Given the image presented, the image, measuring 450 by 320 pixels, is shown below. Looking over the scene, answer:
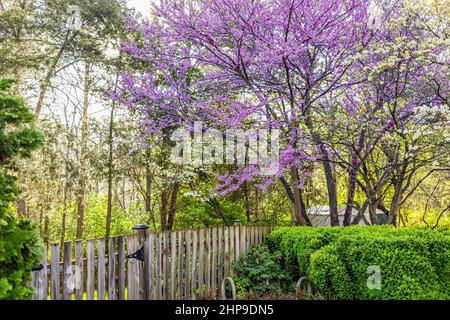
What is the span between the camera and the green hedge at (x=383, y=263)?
10.9ft

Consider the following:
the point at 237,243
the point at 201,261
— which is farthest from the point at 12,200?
the point at 237,243

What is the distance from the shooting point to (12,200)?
7.13 feet

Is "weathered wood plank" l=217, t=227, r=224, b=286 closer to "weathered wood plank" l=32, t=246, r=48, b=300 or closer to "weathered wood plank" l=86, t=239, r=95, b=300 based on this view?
"weathered wood plank" l=86, t=239, r=95, b=300

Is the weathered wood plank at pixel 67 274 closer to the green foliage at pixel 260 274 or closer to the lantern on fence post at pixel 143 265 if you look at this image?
the lantern on fence post at pixel 143 265

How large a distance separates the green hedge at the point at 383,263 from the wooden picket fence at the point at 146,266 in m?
1.04

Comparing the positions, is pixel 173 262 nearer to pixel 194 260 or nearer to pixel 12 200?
pixel 194 260

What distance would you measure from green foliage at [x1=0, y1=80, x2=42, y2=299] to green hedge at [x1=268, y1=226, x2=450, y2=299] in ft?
8.90

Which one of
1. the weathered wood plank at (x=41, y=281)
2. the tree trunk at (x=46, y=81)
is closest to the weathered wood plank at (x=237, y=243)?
the weathered wood plank at (x=41, y=281)

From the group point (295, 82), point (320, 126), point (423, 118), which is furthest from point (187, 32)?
point (423, 118)

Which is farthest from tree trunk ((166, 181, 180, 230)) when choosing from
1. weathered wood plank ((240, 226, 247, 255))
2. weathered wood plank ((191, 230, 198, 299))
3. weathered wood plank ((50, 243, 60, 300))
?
weathered wood plank ((50, 243, 60, 300))

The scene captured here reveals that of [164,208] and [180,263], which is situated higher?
[164,208]

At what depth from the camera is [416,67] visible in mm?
5133

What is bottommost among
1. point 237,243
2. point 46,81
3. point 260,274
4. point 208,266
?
point 260,274

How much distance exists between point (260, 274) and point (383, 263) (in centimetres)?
157
